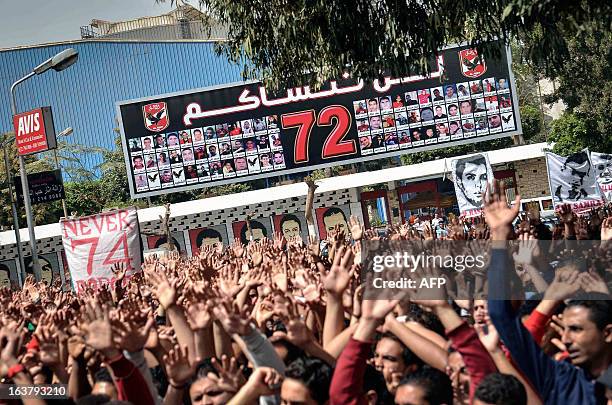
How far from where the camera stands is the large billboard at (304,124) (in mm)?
27000

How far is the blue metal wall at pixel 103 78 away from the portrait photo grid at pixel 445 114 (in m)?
51.4

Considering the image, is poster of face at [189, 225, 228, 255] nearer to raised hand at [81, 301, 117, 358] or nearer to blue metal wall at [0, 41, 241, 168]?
raised hand at [81, 301, 117, 358]

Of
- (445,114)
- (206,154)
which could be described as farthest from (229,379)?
(206,154)

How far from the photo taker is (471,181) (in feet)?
62.1

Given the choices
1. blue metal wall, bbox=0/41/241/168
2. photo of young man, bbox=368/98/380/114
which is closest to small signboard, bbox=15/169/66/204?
photo of young man, bbox=368/98/380/114

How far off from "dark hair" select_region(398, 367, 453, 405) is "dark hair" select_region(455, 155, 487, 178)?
48.1 ft

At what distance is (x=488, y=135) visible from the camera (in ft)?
88.5

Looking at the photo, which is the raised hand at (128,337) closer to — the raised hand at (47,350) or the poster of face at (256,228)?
the raised hand at (47,350)

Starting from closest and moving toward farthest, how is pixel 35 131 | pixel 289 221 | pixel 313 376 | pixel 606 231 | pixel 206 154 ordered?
pixel 313 376
pixel 606 231
pixel 35 131
pixel 206 154
pixel 289 221

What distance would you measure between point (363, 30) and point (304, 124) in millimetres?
17571

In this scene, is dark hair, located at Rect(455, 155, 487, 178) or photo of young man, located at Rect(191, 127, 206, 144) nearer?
dark hair, located at Rect(455, 155, 487, 178)

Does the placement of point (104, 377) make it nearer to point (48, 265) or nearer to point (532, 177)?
point (532, 177)

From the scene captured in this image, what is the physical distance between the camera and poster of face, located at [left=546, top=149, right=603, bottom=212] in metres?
16.1

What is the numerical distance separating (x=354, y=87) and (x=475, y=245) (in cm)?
2033
